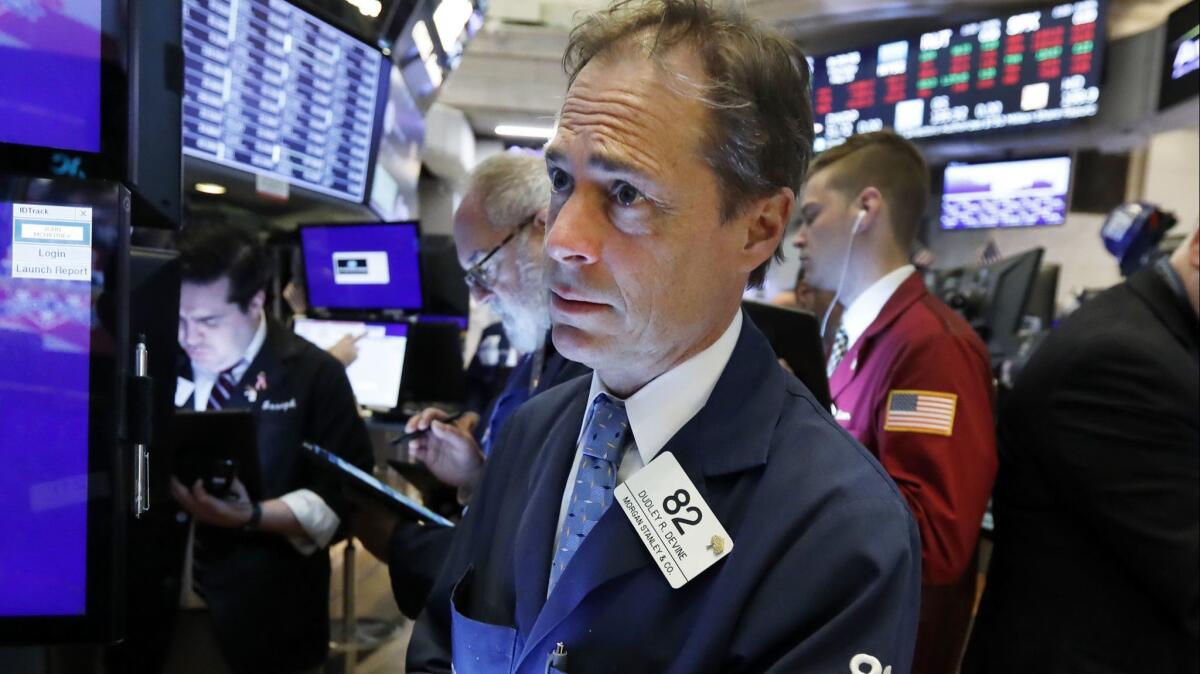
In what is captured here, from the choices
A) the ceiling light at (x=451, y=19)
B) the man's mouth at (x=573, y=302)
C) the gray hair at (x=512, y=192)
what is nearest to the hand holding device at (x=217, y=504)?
the gray hair at (x=512, y=192)

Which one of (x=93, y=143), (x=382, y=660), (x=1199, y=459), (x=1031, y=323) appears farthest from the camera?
(x=1031, y=323)

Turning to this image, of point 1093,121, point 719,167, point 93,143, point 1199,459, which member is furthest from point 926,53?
point 93,143

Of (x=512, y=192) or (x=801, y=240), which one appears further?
(x=801, y=240)

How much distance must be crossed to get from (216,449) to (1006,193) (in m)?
6.43

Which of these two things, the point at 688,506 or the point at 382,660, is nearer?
the point at 688,506

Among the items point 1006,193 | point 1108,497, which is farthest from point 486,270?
point 1006,193

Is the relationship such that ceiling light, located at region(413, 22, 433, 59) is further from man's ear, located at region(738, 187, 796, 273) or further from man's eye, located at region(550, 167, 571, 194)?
man's ear, located at region(738, 187, 796, 273)

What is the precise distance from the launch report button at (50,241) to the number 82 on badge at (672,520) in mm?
607

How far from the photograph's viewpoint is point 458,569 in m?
1.10

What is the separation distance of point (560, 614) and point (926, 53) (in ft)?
20.9

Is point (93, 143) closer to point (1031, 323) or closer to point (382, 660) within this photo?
point (382, 660)

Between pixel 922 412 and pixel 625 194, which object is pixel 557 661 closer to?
pixel 625 194

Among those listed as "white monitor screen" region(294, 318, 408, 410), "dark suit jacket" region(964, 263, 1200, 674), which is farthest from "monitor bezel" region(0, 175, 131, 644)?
"white monitor screen" region(294, 318, 408, 410)

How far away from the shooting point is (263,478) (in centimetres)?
205
